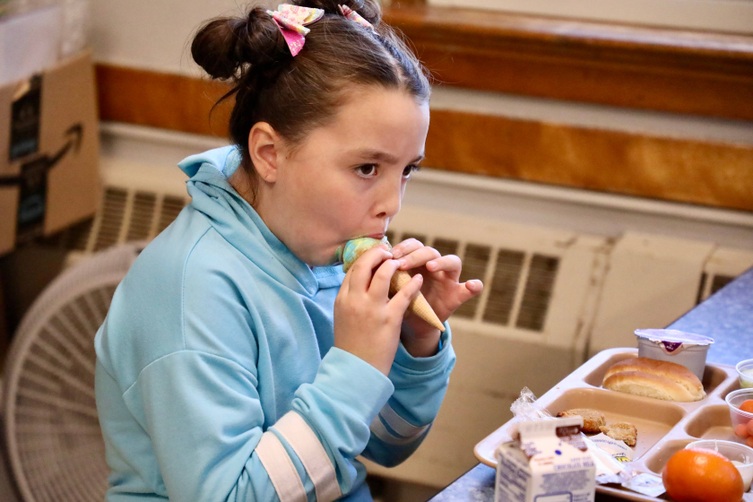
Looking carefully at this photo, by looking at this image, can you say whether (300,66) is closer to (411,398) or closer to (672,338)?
(411,398)

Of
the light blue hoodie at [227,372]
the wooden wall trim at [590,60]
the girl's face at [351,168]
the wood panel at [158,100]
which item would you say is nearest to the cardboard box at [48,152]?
the wood panel at [158,100]

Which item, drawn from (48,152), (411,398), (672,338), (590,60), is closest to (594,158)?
(590,60)

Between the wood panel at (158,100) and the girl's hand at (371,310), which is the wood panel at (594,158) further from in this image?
the girl's hand at (371,310)

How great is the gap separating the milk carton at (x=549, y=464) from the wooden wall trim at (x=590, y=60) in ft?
4.36

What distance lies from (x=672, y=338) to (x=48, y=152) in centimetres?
156

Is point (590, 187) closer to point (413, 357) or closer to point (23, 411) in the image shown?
point (413, 357)

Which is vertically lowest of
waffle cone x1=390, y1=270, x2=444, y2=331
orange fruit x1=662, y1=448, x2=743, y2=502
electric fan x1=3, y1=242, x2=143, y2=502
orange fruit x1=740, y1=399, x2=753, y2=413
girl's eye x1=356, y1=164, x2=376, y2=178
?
electric fan x1=3, y1=242, x2=143, y2=502

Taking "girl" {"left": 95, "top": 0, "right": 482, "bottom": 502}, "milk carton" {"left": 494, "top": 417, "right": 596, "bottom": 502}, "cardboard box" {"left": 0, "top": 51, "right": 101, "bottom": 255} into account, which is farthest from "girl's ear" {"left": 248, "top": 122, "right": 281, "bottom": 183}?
"cardboard box" {"left": 0, "top": 51, "right": 101, "bottom": 255}

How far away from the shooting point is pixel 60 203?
2.37 meters

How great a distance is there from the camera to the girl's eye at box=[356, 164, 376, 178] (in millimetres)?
1123

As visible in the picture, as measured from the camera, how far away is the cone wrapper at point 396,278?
3.66 feet

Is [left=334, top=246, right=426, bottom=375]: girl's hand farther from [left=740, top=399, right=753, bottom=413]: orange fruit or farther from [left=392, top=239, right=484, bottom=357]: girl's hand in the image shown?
[left=740, top=399, right=753, bottom=413]: orange fruit

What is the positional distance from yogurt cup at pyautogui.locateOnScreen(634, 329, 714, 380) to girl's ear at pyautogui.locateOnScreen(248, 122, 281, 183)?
52 cm

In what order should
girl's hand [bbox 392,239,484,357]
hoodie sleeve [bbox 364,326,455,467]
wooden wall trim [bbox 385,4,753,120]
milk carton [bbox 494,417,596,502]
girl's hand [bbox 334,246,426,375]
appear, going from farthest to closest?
wooden wall trim [bbox 385,4,753,120] → hoodie sleeve [bbox 364,326,455,467] → girl's hand [bbox 392,239,484,357] → girl's hand [bbox 334,246,426,375] → milk carton [bbox 494,417,596,502]
